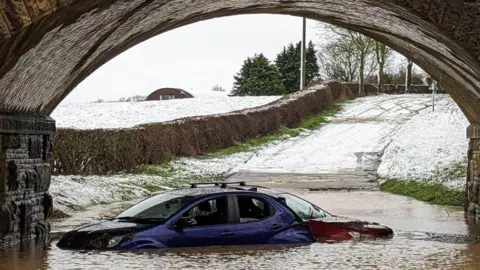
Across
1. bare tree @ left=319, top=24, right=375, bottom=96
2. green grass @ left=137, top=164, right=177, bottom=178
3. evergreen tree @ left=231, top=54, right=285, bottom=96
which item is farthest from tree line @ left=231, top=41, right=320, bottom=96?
green grass @ left=137, top=164, right=177, bottom=178

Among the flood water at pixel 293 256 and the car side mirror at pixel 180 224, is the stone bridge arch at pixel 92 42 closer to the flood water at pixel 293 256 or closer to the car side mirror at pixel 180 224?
the flood water at pixel 293 256

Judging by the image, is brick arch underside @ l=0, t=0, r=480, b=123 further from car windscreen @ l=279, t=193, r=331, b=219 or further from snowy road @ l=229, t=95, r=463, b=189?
snowy road @ l=229, t=95, r=463, b=189

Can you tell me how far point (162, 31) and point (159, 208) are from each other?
13.3 ft

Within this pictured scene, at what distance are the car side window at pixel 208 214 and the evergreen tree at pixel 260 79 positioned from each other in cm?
6216

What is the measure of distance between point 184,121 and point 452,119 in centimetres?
1438

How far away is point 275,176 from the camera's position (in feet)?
104

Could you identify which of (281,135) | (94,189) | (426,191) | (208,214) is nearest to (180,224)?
(208,214)

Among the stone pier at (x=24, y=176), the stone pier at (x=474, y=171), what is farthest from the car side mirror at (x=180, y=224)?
the stone pier at (x=474, y=171)

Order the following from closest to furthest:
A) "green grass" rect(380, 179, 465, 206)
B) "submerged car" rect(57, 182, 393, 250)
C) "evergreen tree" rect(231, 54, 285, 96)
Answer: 1. "submerged car" rect(57, 182, 393, 250)
2. "green grass" rect(380, 179, 465, 206)
3. "evergreen tree" rect(231, 54, 285, 96)

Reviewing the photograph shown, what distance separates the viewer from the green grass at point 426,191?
22812 mm

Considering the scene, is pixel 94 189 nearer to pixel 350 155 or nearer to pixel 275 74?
pixel 350 155

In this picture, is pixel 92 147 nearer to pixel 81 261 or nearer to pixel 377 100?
pixel 81 261

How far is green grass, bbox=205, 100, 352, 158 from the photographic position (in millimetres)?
39469

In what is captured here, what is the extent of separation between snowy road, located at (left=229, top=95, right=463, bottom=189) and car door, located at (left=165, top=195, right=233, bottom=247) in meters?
16.3
